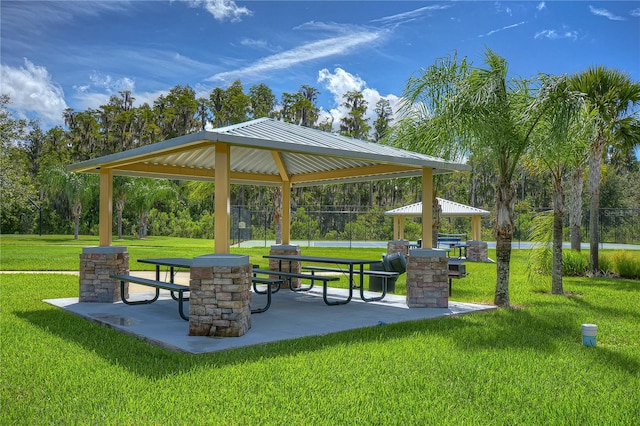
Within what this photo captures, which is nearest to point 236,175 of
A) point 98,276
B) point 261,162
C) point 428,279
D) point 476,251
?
point 261,162

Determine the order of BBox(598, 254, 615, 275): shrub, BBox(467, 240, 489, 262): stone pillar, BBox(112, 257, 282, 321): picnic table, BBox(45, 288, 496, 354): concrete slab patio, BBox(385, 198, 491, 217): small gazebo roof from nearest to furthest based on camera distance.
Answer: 1. BBox(45, 288, 496, 354): concrete slab patio
2. BBox(112, 257, 282, 321): picnic table
3. BBox(598, 254, 615, 275): shrub
4. BBox(467, 240, 489, 262): stone pillar
5. BBox(385, 198, 491, 217): small gazebo roof

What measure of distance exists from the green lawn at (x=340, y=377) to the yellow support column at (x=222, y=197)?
64.4 inches

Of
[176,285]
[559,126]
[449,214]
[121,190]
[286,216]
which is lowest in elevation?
[176,285]

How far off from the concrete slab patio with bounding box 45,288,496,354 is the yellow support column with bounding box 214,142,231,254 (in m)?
1.30

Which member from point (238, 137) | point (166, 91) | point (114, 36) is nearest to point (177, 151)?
point (238, 137)

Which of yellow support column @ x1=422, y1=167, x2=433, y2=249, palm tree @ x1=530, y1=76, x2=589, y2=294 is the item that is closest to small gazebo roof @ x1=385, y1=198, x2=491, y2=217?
palm tree @ x1=530, y1=76, x2=589, y2=294

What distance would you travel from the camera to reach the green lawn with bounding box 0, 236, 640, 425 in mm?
4496

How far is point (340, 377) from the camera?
17.9ft

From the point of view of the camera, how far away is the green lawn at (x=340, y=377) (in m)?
4.50

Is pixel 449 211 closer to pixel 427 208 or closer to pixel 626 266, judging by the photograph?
pixel 626 266

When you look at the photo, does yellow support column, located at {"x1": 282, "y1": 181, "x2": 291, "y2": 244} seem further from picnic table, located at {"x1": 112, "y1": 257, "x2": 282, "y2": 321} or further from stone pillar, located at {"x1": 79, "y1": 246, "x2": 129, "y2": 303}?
stone pillar, located at {"x1": 79, "y1": 246, "x2": 129, "y2": 303}

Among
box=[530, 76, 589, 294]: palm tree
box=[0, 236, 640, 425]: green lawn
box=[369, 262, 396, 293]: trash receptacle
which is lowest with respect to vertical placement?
box=[0, 236, 640, 425]: green lawn

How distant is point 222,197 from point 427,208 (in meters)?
4.31

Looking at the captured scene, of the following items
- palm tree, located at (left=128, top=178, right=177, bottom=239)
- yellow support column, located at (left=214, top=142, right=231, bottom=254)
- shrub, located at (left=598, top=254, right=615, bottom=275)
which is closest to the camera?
yellow support column, located at (left=214, top=142, right=231, bottom=254)
